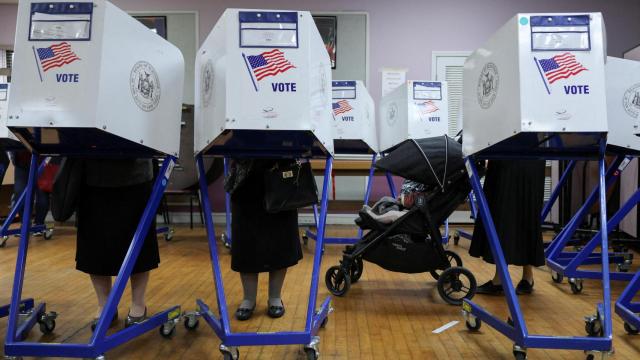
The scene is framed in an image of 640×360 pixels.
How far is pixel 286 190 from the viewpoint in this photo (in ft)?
6.24

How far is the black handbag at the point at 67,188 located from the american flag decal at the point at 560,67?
6.10 ft

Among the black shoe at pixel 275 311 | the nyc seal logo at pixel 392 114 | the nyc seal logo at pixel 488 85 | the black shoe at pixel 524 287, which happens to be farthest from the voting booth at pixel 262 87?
the nyc seal logo at pixel 392 114

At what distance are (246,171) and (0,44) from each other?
603 cm

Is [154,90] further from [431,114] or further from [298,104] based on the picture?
[431,114]

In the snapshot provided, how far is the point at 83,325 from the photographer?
2.18m

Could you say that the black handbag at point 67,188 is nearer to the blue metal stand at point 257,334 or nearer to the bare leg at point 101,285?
the bare leg at point 101,285

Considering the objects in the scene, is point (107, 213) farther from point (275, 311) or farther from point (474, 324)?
point (474, 324)

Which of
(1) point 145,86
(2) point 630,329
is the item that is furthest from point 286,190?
(2) point 630,329

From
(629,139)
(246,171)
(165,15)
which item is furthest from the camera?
(165,15)

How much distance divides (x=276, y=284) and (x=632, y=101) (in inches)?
97.1

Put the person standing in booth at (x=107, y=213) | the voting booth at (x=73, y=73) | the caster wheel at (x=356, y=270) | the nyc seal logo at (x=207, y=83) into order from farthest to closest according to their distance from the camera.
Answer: the caster wheel at (x=356, y=270) < the person standing in booth at (x=107, y=213) < the nyc seal logo at (x=207, y=83) < the voting booth at (x=73, y=73)

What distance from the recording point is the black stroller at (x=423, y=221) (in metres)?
2.54

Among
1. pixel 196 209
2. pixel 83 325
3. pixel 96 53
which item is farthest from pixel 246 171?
pixel 196 209

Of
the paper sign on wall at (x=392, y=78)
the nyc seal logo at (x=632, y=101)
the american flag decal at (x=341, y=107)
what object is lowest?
the nyc seal logo at (x=632, y=101)
